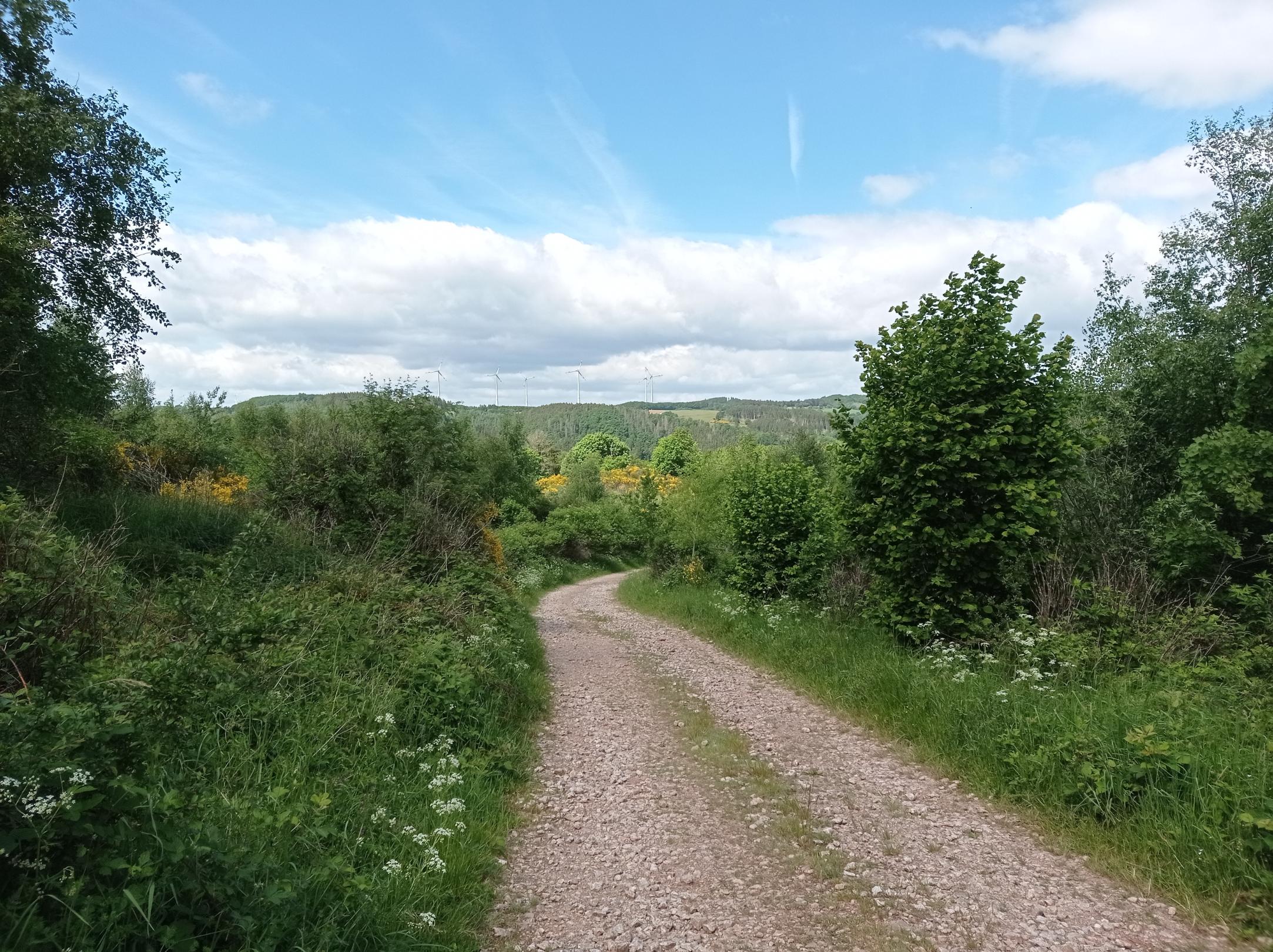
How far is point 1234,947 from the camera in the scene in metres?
3.85

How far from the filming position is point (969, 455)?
30.8 feet

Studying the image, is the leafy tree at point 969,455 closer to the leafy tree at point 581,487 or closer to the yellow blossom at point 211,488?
the yellow blossom at point 211,488

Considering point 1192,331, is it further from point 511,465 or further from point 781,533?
point 511,465

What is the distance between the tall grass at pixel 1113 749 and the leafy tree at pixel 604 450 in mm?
91158

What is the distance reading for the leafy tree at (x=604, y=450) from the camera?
334ft

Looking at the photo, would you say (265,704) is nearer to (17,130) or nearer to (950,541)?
(950,541)

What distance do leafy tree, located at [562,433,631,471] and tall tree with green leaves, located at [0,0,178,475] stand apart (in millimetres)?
85133

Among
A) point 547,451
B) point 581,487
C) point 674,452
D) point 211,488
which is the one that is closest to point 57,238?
point 211,488

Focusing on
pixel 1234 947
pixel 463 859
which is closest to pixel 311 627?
pixel 463 859

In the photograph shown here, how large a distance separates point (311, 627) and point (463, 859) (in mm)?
4195

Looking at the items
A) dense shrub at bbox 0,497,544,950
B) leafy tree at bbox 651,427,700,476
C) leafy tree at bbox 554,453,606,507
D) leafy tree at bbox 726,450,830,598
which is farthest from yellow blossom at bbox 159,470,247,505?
leafy tree at bbox 651,427,700,476

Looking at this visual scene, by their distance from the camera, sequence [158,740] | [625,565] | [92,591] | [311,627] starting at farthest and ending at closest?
[625,565] < [311,627] < [92,591] < [158,740]

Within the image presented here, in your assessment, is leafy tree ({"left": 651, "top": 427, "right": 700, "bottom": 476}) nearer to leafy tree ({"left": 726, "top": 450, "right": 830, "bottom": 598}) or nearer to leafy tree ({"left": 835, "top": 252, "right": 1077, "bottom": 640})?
leafy tree ({"left": 726, "top": 450, "right": 830, "bottom": 598})

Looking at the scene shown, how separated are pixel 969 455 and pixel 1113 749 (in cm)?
463
